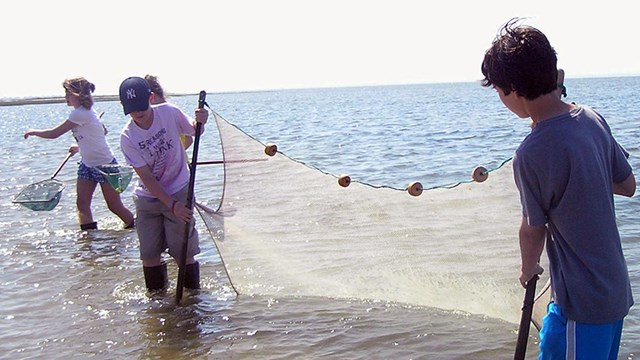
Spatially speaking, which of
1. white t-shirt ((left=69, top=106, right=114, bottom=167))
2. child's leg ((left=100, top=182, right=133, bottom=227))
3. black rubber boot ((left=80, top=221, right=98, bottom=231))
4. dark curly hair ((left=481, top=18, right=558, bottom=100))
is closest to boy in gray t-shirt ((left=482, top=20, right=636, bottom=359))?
dark curly hair ((left=481, top=18, right=558, bottom=100))

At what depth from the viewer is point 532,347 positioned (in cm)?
448

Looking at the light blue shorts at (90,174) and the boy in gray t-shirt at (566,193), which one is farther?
the light blue shorts at (90,174)

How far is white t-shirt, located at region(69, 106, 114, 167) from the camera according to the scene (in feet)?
25.2

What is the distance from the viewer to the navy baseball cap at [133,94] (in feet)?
16.5

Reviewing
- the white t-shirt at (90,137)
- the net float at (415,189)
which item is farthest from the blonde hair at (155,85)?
the net float at (415,189)

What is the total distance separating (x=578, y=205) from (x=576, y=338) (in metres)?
0.47

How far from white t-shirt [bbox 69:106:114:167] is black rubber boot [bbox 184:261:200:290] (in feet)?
8.60

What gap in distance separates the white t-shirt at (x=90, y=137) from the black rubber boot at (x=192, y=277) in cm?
262

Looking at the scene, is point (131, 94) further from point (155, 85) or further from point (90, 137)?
point (90, 137)

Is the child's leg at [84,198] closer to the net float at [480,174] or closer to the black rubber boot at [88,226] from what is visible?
the black rubber boot at [88,226]

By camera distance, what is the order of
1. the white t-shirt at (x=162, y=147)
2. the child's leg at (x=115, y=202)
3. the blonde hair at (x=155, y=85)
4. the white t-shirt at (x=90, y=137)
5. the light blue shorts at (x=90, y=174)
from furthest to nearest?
the child's leg at (x=115, y=202)
the light blue shorts at (x=90, y=174)
the white t-shirt at (x=90, y=137)
the blonde hair at (x=155, y=85)
the white t-shirt at (x=162, y=147)

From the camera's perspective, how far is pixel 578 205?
234cm

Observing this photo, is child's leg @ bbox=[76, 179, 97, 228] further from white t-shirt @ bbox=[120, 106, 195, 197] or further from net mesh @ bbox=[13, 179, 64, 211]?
white t-shirt @ bbox=[120, 106, 195, 197]

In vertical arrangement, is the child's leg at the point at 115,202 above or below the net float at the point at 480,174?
below
